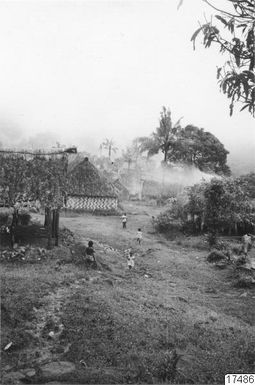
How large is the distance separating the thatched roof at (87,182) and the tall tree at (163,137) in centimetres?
1145

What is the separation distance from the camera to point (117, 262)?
17656mm

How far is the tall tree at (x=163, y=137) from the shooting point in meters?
44.1

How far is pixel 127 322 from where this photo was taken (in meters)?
9.63

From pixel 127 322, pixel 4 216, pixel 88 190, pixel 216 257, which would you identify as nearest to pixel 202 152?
pixel 88 190

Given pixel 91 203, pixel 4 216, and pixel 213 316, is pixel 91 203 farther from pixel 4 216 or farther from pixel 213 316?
pixel 213 316

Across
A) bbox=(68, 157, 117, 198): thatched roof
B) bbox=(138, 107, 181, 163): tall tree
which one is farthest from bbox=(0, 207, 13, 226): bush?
bbox=(138, 107, 181, 163): tall tree

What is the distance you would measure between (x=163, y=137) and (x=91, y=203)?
1500 centimetres

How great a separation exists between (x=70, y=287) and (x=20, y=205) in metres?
5.28

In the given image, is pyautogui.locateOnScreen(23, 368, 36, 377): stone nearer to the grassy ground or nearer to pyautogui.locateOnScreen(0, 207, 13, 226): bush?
the grassy ground

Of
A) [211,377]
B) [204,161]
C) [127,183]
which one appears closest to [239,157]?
[127,183]

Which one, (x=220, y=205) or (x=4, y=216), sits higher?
(x=220, y=205)

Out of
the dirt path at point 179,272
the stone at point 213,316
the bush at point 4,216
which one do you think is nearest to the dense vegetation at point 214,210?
the dirt path at point 179,272

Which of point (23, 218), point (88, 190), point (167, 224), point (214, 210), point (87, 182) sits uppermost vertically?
point (87, 182)

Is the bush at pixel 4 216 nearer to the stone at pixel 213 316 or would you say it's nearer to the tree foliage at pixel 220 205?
the stone at pixel 213 316
